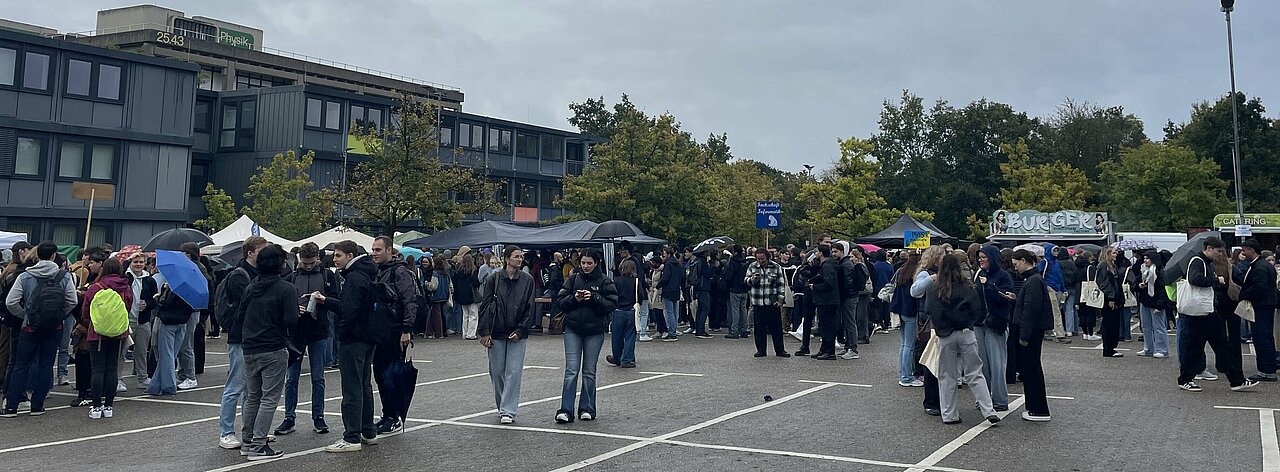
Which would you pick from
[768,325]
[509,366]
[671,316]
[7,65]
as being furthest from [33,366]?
[7,65]

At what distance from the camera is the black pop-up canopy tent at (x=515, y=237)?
23984 mm

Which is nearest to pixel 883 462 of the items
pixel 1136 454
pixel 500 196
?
pixel 1136 454

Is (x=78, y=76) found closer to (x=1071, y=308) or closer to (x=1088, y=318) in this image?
(x=1071, y=308)

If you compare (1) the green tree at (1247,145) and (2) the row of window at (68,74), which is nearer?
(2) the row of window at (68,74)

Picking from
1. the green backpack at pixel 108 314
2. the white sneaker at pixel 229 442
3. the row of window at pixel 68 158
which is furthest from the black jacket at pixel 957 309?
the row of window at pixel 68 158

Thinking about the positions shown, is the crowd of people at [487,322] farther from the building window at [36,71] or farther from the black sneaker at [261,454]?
the building window at [36,71]

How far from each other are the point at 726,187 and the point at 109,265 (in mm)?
44534

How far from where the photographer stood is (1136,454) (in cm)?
816

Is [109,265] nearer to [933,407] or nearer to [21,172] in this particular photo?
[933,407]

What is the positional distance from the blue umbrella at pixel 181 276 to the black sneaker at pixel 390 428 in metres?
3.36

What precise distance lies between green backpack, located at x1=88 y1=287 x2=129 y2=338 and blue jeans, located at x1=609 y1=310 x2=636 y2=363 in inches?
271

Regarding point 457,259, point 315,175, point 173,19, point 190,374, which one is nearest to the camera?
point 190,374

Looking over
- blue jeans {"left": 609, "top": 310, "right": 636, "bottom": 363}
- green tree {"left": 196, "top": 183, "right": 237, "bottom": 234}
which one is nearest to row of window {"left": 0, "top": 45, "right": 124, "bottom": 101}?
green tree {"left": 196, "top": 183, "right": 237, "bottom": 234}

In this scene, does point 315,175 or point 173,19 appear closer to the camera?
point 315,175
